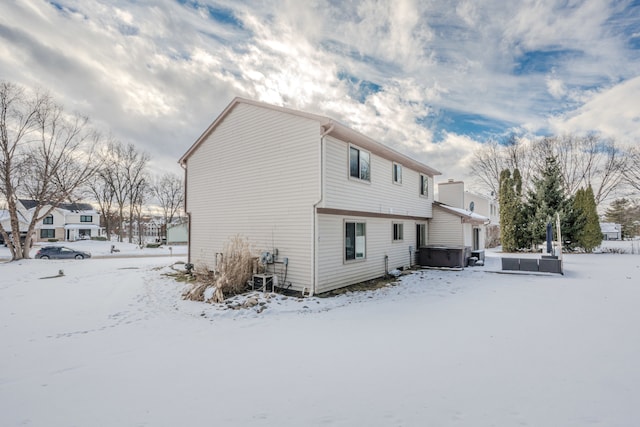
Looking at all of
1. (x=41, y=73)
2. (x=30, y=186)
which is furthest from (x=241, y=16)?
(x=30, y=186)

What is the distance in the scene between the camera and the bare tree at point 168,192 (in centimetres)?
4206

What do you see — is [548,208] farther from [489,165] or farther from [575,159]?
[575,159]

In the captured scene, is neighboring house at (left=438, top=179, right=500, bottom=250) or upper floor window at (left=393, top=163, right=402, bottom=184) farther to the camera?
neighboring house at (left=438, top=179, right=500, bottom=250)

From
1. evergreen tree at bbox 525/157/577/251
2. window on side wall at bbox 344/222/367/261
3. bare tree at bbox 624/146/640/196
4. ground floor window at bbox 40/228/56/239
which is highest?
bare tree at bbox 624/146/640/196

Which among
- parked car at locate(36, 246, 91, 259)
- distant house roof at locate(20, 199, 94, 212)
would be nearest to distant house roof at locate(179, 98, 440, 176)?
parked car at locate(36, 246, 91, 259)

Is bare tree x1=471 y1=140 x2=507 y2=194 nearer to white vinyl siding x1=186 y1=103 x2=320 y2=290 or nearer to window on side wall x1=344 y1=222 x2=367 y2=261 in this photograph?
window on side wall x1=344 y1=222 x2=367 y2=261

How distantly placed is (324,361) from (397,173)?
996 cm

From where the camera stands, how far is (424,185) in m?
15.4

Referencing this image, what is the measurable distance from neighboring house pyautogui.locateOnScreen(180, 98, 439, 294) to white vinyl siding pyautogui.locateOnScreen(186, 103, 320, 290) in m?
0.03

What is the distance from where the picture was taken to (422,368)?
159 inches

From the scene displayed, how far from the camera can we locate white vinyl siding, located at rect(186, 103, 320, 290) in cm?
879

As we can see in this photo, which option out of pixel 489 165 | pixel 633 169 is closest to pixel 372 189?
pixel 489 165

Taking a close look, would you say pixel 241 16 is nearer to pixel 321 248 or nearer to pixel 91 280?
pixel 321 248

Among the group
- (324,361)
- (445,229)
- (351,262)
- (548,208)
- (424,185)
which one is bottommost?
(324,361)
